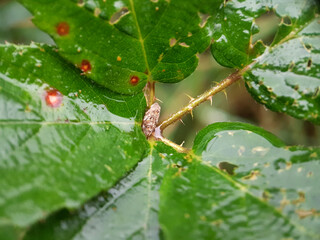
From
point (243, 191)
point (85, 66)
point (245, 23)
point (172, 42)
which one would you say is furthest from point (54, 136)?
point (245, 23)

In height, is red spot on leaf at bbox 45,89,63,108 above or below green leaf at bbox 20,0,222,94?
Answer: below

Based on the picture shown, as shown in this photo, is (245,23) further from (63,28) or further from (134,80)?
(63,28)

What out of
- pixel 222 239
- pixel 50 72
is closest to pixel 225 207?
pixel 222 239

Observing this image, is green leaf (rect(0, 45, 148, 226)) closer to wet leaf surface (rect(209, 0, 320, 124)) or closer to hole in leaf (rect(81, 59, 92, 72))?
hole in leaf (rect(81, 59, 92, 72))

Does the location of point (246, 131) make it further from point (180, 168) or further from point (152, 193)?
point (152, 193)

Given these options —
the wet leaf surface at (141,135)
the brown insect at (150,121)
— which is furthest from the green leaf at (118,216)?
the brown insect at (150,121)

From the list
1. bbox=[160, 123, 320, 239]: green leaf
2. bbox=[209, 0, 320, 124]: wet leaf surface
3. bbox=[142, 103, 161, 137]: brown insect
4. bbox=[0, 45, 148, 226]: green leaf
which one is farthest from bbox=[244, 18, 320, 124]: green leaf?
bbox=[0, 45, 148, 226]: green leaf
